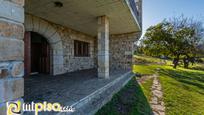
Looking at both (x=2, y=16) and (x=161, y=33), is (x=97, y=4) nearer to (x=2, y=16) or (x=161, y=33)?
(x=2, y=16)

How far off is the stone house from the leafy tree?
31.5ft

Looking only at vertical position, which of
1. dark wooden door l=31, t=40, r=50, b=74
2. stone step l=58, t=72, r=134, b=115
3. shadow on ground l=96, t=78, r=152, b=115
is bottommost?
shadow on ground l=96, t=78, r=152, b=115

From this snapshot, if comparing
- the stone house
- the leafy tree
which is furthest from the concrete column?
the leafy tree

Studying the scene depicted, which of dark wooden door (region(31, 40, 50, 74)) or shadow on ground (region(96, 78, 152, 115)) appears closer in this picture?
shadow on ground (region(96, 78, 152, 115))

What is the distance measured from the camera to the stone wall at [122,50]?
8.45 m

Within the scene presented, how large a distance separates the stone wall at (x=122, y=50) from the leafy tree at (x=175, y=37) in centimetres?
898

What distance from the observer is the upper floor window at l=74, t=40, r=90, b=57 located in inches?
307

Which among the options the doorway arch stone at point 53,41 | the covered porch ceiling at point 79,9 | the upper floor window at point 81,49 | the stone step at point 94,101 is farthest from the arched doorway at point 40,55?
the stone step at point 94,101

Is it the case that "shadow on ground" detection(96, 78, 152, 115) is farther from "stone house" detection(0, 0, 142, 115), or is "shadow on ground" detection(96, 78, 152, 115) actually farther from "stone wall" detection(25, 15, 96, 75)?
"stone wall" detection(25, 15, 96, 75)

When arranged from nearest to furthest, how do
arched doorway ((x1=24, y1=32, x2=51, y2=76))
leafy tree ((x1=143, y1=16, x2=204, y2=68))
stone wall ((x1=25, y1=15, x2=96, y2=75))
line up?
stone wall ((x1=25, y1=15, x2=96, y2=75)) < arched doorway ((x1=24, y1=32, x2=51, y2=76)) < leafy tree ((x1=143, y1=16, x2=204, y2=68))

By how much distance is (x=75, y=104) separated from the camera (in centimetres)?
240

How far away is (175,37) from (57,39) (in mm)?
14334

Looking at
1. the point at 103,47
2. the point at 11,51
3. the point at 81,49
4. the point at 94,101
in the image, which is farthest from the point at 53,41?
the point at 11,51

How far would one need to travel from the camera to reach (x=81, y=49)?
837cm
